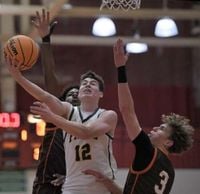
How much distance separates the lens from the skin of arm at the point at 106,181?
12.7 ft

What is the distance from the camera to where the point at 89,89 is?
401 centimetres

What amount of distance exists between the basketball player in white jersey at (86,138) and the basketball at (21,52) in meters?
0.12

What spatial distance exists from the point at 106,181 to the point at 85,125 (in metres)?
0.39

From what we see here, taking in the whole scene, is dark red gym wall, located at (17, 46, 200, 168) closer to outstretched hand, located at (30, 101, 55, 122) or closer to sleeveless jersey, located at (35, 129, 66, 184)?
sleeveless jersey, located at (35, 129, 66, 184)

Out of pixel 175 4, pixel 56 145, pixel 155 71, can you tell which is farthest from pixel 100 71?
pixel 56 145

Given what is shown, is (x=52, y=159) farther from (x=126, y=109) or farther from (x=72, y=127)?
(x=126, y=109)

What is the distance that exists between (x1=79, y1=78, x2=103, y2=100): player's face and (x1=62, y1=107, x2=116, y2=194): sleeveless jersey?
0.43 feet

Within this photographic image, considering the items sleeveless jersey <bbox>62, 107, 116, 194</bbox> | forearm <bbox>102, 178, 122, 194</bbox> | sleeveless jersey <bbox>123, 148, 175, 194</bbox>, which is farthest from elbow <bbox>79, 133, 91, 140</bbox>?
sleeveless jersey <bbox>123, 148, 175, 194</bbox>

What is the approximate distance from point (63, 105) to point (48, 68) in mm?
557

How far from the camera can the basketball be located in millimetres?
4043

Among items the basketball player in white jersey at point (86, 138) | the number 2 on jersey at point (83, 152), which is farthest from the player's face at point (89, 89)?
the number 2 on jersey at point (83, 152)

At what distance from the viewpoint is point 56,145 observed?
4582mm

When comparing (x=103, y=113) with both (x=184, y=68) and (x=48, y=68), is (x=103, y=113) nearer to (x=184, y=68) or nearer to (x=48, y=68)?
(x=48, y=68)

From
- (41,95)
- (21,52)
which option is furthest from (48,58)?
(41,95)
